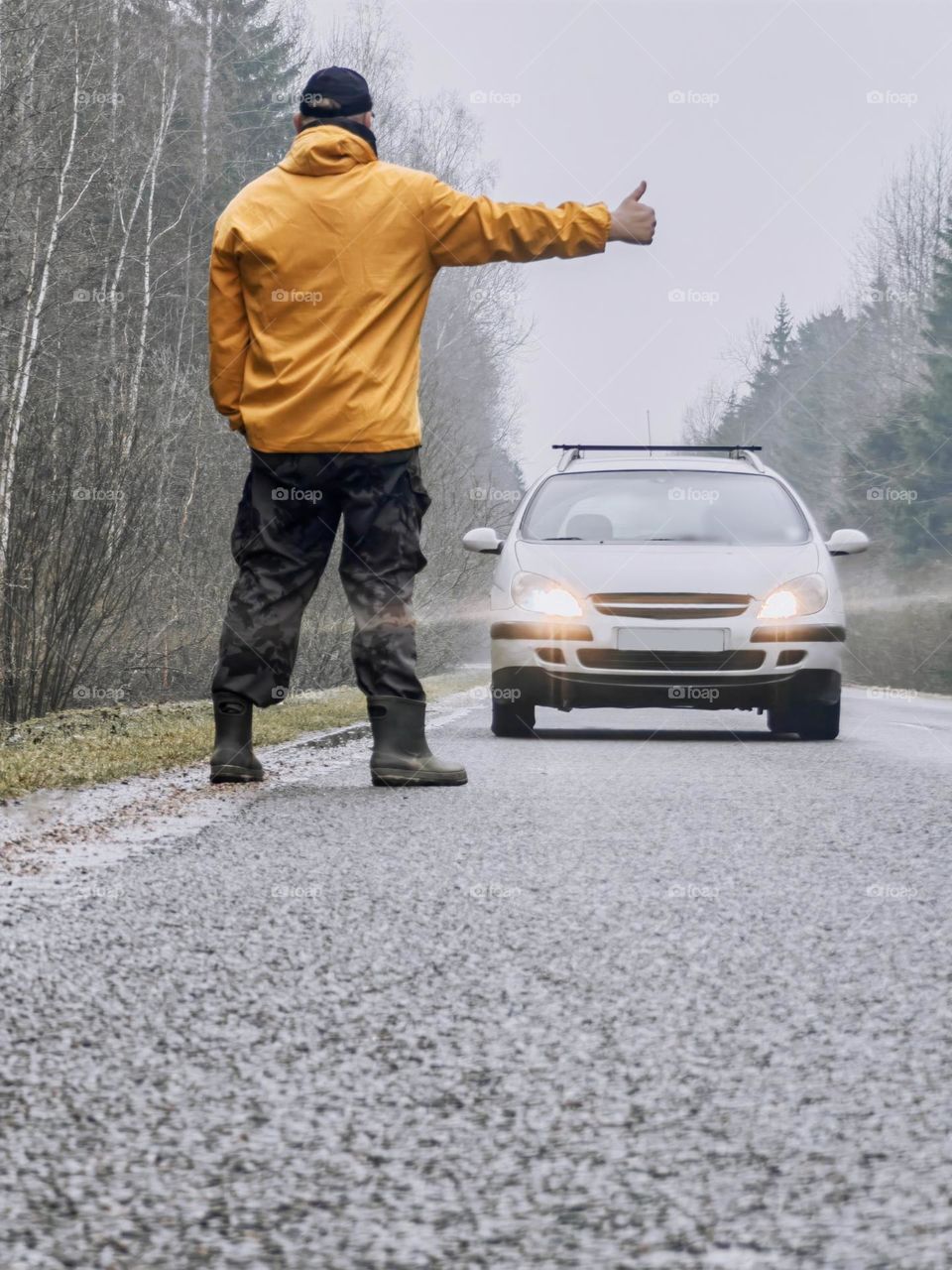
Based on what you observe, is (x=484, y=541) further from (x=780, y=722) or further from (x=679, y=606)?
(x=780, y=722)

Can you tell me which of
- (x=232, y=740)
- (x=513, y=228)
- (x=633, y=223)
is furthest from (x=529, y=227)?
(x=232, y=740)

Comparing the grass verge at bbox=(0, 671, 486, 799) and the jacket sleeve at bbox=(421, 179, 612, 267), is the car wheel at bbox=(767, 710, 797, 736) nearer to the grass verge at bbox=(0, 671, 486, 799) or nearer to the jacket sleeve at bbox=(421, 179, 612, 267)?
the grass verge at bbox=(0, 671, 486, 799)

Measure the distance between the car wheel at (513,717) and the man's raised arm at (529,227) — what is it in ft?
11.5

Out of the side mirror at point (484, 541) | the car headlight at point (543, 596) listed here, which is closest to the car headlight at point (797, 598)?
the car headlight at point (543, 596)

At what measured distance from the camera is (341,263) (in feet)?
18.6

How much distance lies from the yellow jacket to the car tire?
3696 millimetres

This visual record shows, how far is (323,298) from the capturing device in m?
5.68

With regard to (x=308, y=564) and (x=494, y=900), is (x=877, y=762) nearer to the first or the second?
(x=308, y=564)

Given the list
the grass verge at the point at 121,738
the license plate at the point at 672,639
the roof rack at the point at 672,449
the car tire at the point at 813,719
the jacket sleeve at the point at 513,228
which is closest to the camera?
the jacket sleeve at the point at 513,228

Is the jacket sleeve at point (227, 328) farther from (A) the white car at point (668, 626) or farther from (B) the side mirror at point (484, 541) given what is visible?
(B) the side mirror at point (484, 541)

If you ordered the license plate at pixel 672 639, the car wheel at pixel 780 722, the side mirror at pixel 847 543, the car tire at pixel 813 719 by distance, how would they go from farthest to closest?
the side mirror at pixel 847 543 < the car wheel at pixel 780 722 < the car tire at pixel 813 719 < the license plate at pixel 672 639

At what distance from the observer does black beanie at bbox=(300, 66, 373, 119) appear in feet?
19.1

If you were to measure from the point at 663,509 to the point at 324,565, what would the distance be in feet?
13.2

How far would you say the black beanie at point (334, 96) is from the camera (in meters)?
5.81
